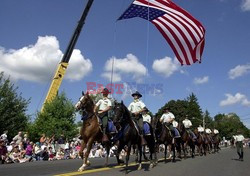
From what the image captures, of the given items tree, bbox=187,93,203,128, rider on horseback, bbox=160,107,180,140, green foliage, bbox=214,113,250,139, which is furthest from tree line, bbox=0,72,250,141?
green foliage, bbox=214,113,250,139

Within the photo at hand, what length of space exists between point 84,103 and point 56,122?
33.9m

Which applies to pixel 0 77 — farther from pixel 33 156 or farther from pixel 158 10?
pixel 158 10

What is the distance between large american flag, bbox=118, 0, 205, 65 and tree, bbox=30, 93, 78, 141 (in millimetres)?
25808

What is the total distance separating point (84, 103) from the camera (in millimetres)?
11078

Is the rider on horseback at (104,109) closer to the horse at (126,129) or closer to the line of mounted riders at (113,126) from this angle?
the line of mounted riders at (113,126)

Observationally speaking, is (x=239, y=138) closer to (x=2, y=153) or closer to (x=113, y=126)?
(x=113, y=126)

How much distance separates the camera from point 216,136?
1244 inches

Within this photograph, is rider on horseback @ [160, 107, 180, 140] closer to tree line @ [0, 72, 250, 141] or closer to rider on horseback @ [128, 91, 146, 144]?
rider on horseback @ [128, 91, 146, 144]

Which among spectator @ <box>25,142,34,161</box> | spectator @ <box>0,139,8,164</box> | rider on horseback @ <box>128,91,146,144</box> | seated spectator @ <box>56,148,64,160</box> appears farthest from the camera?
seated spectator @ <box>56,148,64,160</box>

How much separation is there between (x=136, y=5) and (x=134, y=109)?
794 cm

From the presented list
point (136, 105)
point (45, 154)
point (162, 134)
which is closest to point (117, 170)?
point (136, 105)

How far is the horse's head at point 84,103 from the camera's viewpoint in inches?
430

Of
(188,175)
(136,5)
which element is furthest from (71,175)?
(136,5)

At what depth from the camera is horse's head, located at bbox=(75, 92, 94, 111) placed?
35.9 feet
